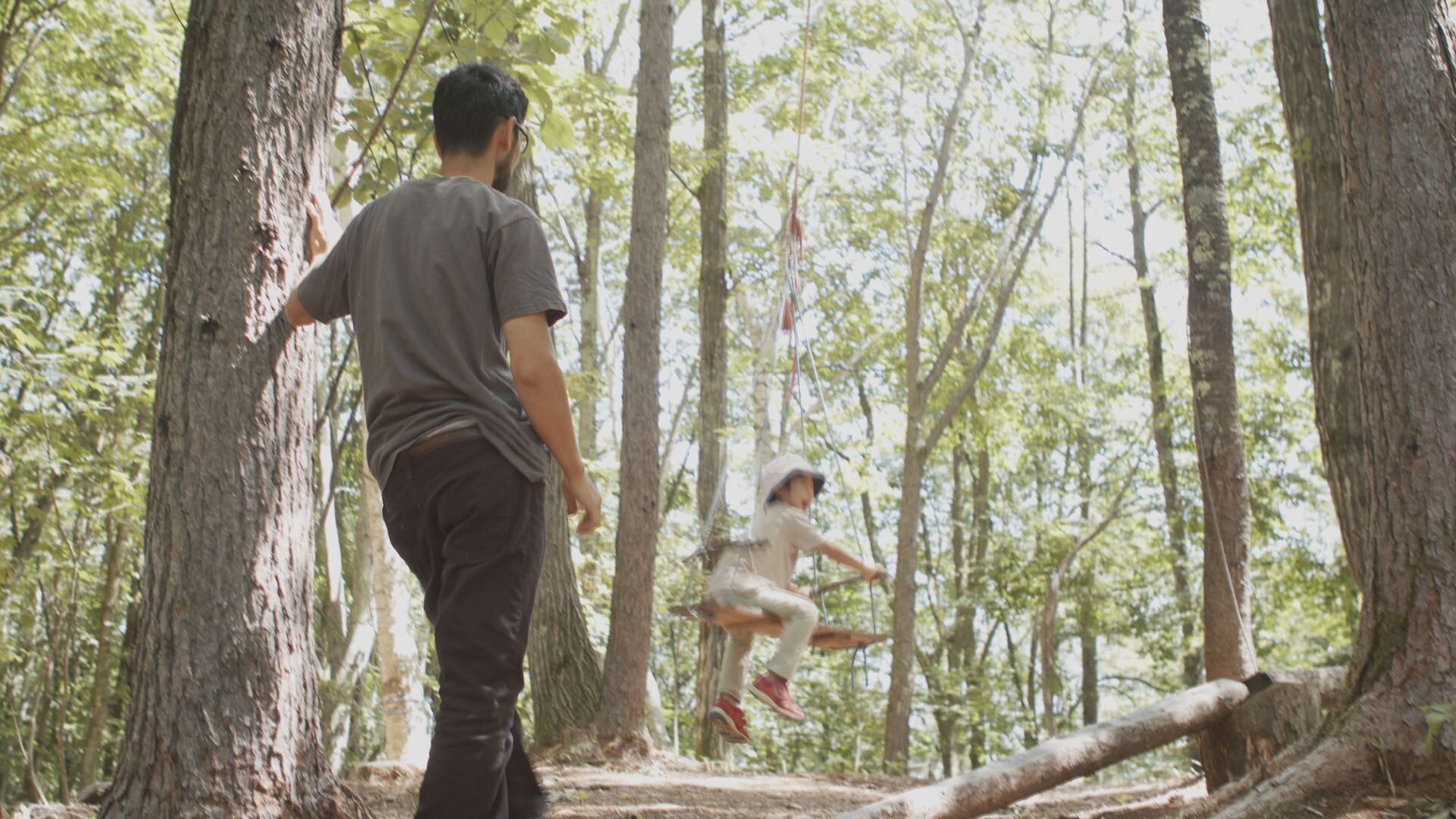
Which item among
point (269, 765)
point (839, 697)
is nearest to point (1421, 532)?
point (269, 765)

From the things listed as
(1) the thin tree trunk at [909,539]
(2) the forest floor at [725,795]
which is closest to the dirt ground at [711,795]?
(2) the forest floor at [725,795]

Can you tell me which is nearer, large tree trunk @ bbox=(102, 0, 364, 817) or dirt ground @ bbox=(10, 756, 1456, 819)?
large tree trunk @ bbox=(102, 0, 364, 817)

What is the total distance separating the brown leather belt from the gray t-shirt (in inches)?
0.7

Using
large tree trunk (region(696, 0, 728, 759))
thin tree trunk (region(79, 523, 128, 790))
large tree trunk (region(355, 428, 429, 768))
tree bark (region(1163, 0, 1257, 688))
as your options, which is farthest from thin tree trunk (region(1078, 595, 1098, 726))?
thin tree trunk (region(79, 523, 128, 790))

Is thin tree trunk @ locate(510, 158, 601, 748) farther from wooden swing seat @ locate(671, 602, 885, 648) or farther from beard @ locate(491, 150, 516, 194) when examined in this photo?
beard @ locate(491, 150, 516, 194)

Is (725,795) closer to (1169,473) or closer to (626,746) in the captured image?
(626,746)

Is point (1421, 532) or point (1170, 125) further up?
point (1170, 125)

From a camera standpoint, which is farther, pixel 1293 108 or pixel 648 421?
pixel 648 421

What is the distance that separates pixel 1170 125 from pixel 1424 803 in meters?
16.4

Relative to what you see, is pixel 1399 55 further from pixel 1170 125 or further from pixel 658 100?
pixel 1170 125

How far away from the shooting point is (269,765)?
2641 mm

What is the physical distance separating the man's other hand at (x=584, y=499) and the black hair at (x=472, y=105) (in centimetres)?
81

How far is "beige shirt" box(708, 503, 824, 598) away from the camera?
5.54m

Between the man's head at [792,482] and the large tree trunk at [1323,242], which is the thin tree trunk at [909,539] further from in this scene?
the large tree trunk at [1323,242]
